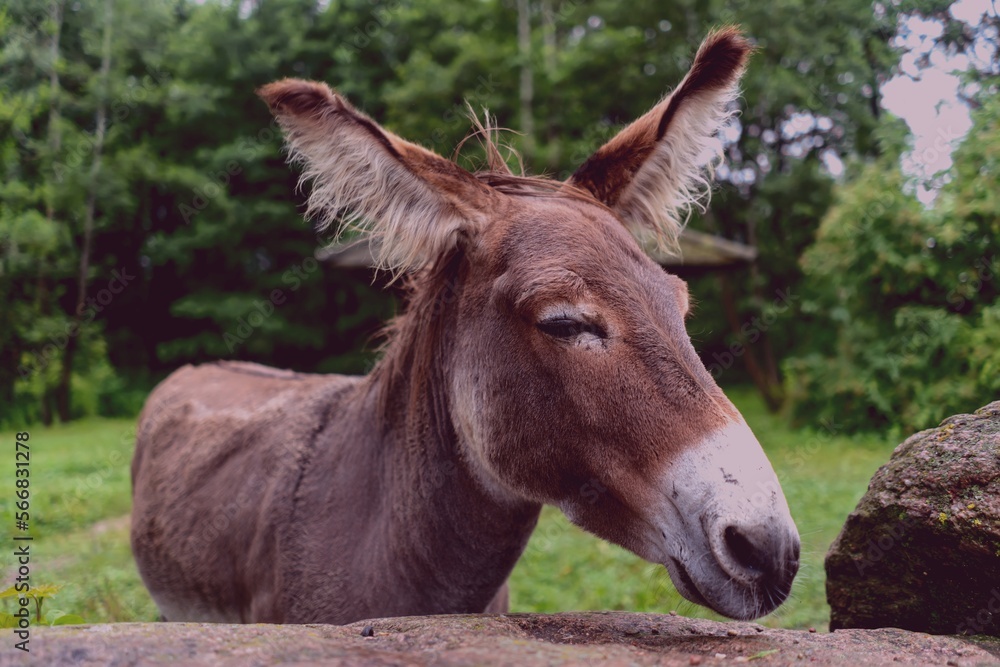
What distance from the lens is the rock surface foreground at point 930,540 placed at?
1863mm

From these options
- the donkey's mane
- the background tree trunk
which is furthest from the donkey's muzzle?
the background tree trunk

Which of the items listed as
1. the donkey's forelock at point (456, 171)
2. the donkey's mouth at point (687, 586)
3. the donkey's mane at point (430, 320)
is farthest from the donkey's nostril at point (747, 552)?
the donkey's forelock at point (456, 171)

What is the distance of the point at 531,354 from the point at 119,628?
1.23 m

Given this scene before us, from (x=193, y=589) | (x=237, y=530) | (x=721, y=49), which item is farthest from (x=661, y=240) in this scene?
(x=193, y=589)

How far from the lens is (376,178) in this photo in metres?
2.24

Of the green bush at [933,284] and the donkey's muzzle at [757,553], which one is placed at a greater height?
the green bush at [933,284]

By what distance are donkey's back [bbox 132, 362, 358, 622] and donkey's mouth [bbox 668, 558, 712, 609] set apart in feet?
5.08

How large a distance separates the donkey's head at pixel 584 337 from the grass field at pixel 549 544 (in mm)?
370

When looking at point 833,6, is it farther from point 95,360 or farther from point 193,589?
point 95,360

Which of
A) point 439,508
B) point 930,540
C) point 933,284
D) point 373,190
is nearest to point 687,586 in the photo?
point 930,540

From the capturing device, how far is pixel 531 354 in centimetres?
204

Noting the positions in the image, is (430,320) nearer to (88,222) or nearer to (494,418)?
(494,418)

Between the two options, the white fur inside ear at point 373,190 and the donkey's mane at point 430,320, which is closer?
the white fur inside ear at point 373,190

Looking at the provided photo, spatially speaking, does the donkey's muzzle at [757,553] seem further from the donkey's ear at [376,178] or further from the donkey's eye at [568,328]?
the donkey's ear at [376,178]
